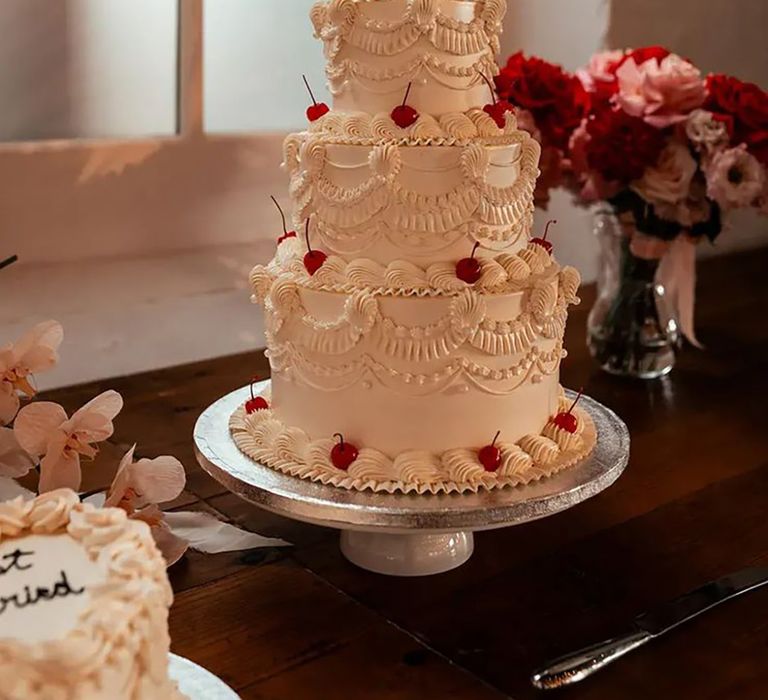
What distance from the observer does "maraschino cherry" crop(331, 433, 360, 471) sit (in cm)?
100

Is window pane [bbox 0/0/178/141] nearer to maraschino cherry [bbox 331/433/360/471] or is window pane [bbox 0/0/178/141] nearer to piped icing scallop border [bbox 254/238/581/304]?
piped icing scallop border [bbox 254/238/581/304]

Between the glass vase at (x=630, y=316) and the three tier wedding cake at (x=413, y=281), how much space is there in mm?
582

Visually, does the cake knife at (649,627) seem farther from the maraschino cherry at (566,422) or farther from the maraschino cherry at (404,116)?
the maraschino cherry at (404,116)

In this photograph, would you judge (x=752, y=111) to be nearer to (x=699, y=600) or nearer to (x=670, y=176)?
(x=670, y=176)

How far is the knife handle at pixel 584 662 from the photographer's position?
0.85 meters

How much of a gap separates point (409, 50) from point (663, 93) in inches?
23.4

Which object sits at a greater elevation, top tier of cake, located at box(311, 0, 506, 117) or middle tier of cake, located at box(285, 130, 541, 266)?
top tier of cake, located at box(311, 0, 506, 117)

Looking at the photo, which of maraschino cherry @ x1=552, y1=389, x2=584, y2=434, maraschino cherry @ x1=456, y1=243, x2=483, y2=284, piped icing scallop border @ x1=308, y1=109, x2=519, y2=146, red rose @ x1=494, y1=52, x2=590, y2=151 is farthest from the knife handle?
red rose @ x1=494, y1=52, x2=590, y2=151

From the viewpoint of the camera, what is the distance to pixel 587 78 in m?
1.60

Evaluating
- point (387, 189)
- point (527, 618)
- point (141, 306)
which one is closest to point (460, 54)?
point (387, 189)

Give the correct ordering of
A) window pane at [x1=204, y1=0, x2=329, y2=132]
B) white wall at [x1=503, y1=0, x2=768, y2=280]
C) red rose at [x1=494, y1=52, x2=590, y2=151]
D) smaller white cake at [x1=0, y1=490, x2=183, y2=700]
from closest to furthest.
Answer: smaller white cake at [x1=0, y1=490, x2=183, y2=700], red rose at [x1=494, y1=52, x2=590, y2=151], window pane at [x1=204, y1=0, x2=329, y2=132], white wall at [x1=503, y1=0, x2=768, y2=280]

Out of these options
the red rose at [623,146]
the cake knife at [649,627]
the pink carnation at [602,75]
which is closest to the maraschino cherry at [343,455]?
the cake knife at [649,627]

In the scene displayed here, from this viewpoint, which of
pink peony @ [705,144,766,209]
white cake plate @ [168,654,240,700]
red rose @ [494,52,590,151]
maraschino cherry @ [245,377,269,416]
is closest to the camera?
white cake plate @ [168,654,240,700]

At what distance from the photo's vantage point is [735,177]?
1.48 m
